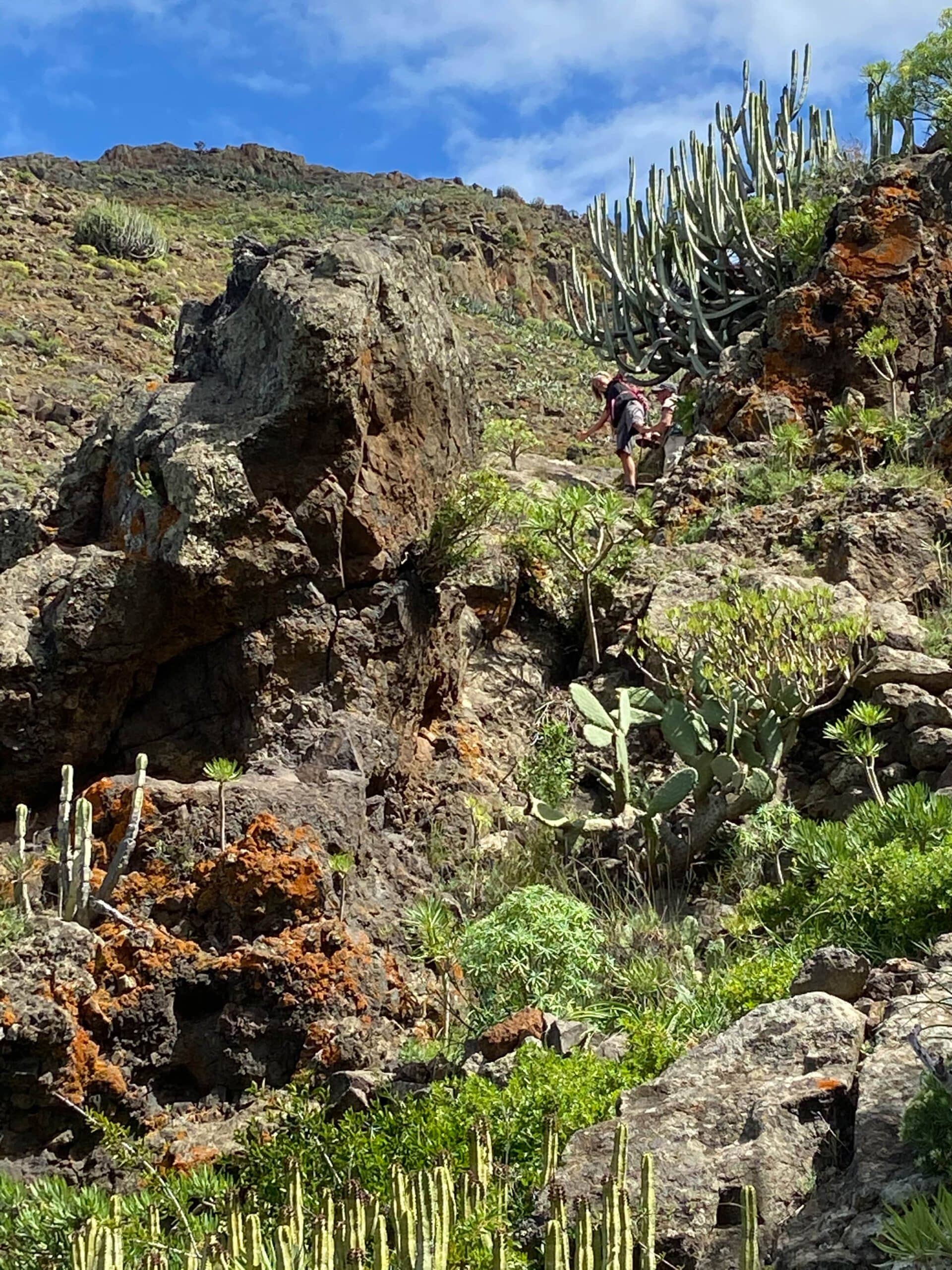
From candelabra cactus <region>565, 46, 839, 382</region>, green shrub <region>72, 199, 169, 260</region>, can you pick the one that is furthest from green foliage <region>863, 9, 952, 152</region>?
green shrub <region>72, 199, 169, 260</region>

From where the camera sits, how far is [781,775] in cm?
773

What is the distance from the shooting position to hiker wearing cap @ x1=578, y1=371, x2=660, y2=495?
13523 mm

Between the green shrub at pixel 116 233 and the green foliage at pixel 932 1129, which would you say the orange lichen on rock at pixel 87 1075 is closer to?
the green foliage at pixel 932 1129

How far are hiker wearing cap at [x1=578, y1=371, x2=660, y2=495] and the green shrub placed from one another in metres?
16.8

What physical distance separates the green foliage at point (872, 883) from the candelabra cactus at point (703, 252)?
34.1ft

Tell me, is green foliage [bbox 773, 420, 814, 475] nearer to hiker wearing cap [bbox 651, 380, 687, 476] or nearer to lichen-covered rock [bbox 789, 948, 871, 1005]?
hiker wearing cap [bbox 651, 380, 687, 476]

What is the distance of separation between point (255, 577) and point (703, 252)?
39.0 ft

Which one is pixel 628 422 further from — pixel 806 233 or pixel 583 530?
pixel 583 530

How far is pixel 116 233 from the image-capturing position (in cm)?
2811

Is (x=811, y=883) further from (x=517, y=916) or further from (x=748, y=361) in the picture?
(x=748, y=361)

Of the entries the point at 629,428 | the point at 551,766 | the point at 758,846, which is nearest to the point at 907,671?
the point at 758,846

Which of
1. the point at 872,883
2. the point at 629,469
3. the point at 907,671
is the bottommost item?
the point at 872,883

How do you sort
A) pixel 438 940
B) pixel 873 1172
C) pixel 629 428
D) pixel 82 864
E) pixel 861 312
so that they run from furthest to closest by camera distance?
pixel 629 428 < pixel 861 312 < pixel 438 940 < pixel 82 864 < pixel 873 1172

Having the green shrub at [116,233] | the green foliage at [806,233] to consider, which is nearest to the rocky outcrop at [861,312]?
the green foliage at [806,233]
